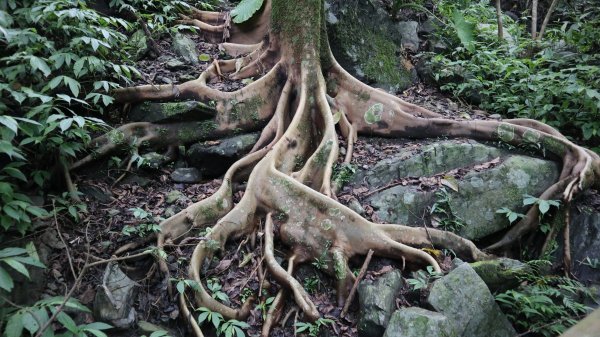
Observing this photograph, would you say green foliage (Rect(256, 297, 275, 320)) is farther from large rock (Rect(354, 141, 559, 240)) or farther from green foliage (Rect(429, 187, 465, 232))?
green foliage (Rect(429, 187, 465, 232))

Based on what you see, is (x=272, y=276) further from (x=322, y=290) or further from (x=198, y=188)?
(x=198, y=188)

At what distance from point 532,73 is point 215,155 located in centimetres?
518

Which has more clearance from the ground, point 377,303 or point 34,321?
point 34,321

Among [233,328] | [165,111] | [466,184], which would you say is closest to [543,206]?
[466,184]

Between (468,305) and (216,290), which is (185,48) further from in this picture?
(468,305)

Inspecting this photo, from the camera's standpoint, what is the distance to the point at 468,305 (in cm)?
421

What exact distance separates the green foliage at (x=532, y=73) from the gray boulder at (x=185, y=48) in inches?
158

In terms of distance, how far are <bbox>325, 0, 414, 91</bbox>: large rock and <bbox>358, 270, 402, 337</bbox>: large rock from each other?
3958mm

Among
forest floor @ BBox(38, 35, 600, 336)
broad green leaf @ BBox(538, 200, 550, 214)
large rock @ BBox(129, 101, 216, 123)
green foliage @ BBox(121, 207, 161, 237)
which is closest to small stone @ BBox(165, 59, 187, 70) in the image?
forest floor @ BBox(38, 35, 600, 336)

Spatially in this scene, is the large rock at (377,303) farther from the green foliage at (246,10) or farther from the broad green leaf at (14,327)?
the green foliage at (246,10)

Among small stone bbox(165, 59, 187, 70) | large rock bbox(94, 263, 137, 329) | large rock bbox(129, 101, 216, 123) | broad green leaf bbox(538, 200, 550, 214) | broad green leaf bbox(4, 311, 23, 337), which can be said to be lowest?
large rock bbox(94, 263, 137, 329)

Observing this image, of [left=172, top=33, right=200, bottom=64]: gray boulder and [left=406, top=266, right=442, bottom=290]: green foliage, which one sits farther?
[left=172, top=33, right=200, bottom=64]: gray boulder

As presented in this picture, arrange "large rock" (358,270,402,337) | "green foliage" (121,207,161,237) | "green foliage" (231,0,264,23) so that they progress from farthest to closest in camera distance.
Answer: "green foliage" (231,0,264,23)
"green foliage" (121,207,161,237)
"large rock" (358,270,402,337)

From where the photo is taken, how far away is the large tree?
481cm
